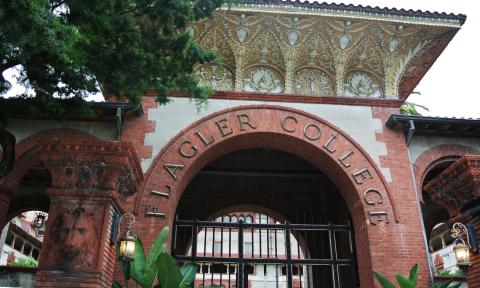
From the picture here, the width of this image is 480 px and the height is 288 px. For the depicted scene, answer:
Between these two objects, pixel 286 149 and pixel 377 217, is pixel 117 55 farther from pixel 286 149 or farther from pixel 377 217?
pixel 377 217

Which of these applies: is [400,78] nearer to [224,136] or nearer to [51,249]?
[224,136]

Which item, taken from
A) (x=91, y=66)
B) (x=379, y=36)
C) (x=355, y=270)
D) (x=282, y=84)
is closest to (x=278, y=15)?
(x=282, y=84)

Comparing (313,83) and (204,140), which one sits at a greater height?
(313,83)

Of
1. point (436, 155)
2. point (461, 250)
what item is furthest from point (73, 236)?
point (436, 155)

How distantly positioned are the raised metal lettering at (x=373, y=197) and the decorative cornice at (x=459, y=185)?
192 centimetres

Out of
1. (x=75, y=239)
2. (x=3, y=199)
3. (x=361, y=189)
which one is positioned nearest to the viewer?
(x=75, y=239)

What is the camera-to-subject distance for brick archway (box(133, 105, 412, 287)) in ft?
29.9

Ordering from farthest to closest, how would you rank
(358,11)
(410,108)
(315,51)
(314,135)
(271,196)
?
(410,108) < (271,196) < (315,51) < (358,11) < (314,135)

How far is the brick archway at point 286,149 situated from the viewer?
9.10 m

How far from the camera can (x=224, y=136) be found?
993cm

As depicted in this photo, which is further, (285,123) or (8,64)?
(285,123)

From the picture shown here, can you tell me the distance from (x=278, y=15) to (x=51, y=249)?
280 inches

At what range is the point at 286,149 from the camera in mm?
10680

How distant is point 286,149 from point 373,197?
7.52 ft
